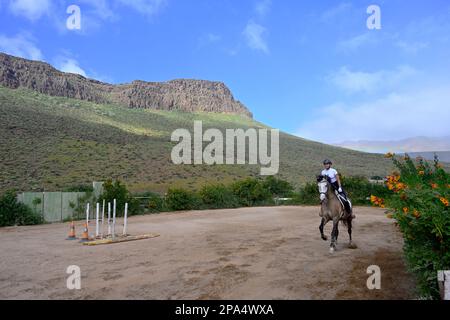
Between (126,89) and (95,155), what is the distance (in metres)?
69.7

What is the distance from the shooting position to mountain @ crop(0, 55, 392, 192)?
41.2 m

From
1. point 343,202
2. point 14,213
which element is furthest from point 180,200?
point 343,202

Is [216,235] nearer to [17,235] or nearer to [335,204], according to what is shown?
[335,204]

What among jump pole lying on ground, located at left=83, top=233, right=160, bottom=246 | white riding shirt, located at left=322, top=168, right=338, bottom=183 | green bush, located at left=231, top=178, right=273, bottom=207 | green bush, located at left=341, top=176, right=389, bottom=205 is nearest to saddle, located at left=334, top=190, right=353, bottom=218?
white riding shirt, located at left=322, top=168, right=338, bottom=183

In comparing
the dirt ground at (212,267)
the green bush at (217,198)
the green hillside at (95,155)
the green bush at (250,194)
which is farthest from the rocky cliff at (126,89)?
the dirt ground at (212,267)

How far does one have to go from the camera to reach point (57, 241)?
13.2 m

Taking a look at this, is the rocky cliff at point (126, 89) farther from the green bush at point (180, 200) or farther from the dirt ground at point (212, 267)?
the dirt ground at point (212, 267)

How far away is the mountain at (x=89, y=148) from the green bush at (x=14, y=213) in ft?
50.2

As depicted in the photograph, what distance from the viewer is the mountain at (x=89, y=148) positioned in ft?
135

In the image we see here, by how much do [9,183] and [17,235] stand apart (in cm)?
2265

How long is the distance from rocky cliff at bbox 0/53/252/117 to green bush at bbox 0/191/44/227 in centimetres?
6845

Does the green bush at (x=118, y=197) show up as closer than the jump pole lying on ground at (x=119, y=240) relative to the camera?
No

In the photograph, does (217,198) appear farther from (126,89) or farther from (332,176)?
(126,89)
